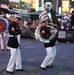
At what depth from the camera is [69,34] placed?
955 inches

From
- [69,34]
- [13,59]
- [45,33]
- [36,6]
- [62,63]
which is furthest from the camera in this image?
[36,6]

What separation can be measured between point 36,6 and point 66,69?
66.1 meters

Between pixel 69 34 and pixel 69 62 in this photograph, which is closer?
pixel 69 62

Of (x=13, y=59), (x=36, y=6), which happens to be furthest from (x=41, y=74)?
(x=36, y=6)

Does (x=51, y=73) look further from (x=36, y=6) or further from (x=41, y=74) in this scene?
(x=36, y=6)

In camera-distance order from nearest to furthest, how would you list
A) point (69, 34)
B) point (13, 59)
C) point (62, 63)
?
point (13, 59), point (62, 63), point (69, 34)

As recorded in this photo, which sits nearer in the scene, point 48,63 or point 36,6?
point 48,63

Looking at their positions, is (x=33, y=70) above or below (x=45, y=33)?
below

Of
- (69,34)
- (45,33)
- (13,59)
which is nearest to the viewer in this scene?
(13,59)

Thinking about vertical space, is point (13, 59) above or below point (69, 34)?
above

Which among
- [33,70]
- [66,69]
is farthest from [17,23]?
[66,69]

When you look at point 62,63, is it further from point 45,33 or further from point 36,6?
point 36,6

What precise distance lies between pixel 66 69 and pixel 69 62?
1.68 m

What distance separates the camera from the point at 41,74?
1038cm
